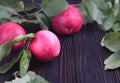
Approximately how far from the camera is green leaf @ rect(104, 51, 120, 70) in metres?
0.55


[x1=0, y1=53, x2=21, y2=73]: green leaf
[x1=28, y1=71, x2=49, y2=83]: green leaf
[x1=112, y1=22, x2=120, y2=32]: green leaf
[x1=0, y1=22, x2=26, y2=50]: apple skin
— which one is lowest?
[x1=112, y1=22, x2=120, y2=32]: green leaf

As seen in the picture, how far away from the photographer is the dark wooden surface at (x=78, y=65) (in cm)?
54

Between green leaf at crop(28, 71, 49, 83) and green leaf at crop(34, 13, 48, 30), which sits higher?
green leaf at crop(34, 13, 48, 30)

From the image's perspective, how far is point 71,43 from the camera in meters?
0.65

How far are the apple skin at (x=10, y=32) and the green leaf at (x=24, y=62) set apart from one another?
0.05m

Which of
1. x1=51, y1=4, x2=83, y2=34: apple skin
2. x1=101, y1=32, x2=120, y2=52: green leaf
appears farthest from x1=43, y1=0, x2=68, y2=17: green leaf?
x1=101, y1=32, x2=120, y2=52: green leaf

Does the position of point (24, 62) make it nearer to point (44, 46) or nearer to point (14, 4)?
point (44, 46)

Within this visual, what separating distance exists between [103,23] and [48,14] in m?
0.13

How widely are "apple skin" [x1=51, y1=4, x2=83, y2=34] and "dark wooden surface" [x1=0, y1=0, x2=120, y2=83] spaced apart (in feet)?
0.07

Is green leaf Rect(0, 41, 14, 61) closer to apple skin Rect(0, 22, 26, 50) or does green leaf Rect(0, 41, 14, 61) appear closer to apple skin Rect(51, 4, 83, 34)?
apple skin Rect(0, 22, 26, 50)

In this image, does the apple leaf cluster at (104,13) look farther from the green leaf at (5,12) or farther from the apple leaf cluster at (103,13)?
the green leaf at (5,12)

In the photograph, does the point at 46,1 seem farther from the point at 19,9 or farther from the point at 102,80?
the point at 102,80

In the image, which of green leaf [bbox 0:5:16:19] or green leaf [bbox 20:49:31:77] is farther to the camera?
green leaf [bbox 0:5:16:19]

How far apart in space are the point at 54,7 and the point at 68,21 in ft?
0.15
